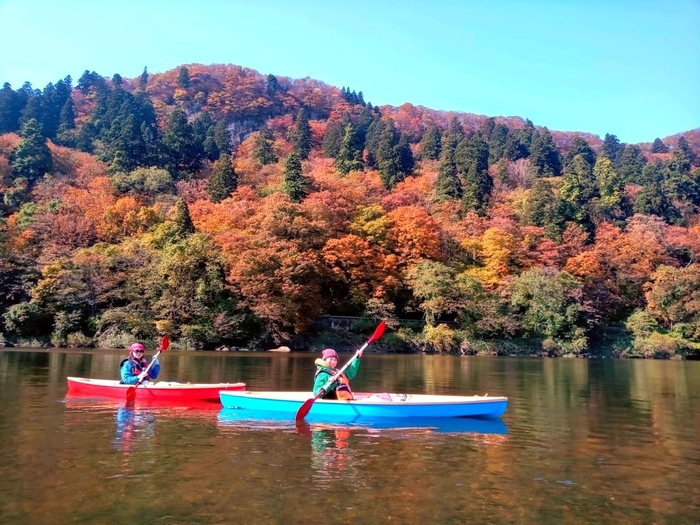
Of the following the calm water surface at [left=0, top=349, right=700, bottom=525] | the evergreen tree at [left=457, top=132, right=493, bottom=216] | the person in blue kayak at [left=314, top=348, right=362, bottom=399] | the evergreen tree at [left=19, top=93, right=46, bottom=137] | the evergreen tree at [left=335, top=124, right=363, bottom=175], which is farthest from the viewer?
the evergreen tree at [left=19, top=93, right=46, bottom=137]

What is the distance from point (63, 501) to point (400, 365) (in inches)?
959

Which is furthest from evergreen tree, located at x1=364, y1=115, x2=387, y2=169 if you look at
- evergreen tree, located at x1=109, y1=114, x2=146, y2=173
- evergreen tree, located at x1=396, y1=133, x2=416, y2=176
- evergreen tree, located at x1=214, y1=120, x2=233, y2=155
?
evergreen tree, located at x1=109, y1=114, x2=146, y2=173

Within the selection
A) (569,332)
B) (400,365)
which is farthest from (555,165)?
(400,365)

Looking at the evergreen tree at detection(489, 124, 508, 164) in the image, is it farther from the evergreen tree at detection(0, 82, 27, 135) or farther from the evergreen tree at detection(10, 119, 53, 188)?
the evergreen tree at detection(0, 82, 27, 135)

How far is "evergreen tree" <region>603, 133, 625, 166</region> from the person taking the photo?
91.8m

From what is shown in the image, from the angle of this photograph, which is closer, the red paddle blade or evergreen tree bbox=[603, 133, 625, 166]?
the red paddle blade

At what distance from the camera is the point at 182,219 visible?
154 ft

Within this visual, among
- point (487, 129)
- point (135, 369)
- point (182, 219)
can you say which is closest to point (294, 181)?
point (182, 219)

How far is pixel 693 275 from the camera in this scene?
162 feet

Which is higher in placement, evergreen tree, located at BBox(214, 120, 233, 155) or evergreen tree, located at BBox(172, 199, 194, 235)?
evergreen tree, located at BBox(214, 120, 233, 155)

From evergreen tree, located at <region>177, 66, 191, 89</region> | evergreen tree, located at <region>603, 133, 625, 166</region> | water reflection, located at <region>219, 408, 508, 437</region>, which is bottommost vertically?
water reflection, located at <region>219, 408, 508, 437</region>

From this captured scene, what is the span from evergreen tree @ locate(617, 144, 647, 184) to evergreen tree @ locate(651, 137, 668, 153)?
18877 mm

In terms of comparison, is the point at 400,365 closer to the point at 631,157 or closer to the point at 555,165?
the point at 555,165

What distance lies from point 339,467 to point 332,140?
70298 millimetres
